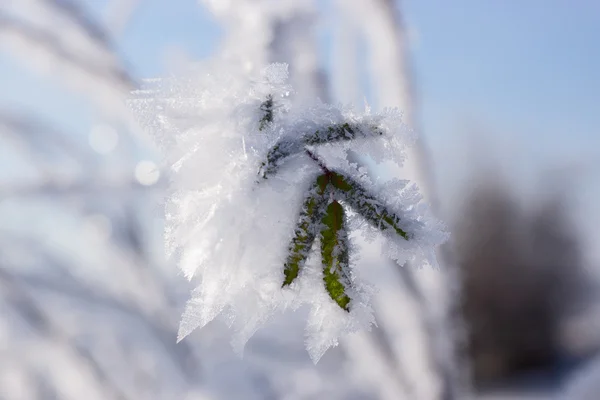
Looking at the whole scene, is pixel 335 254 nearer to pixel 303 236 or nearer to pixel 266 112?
pixel 303 236

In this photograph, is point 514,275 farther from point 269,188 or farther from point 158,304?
point 269,188

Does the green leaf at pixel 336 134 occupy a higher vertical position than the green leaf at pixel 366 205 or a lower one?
higher

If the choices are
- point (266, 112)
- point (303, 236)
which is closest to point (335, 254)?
point (303, 236)

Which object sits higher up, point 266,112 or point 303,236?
point 266,112

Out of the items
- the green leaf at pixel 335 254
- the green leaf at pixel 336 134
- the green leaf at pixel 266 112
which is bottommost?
the green leaf at pixel 335 254
